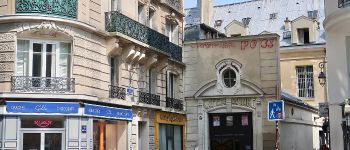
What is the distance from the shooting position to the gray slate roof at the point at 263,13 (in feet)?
135

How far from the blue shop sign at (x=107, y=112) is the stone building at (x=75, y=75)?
0.11 ft

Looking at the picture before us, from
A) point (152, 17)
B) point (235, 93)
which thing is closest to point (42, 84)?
point (152, 17)

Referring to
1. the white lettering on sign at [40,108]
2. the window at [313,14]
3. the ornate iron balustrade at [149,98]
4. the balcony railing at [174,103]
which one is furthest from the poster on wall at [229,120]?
the window at [313,14]

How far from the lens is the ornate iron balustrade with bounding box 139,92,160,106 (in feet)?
75.3

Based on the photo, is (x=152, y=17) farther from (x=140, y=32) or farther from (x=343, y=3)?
(x=343, y=3)

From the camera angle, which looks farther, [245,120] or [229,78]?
[229,78]

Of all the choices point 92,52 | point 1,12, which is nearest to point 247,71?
point 92,52

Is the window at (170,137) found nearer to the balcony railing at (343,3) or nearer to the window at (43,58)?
the window at (43,58)

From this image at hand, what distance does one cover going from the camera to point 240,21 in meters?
44.1

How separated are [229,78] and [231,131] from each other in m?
2.49

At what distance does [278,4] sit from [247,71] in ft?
63.3

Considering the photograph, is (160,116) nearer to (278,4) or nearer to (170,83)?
(170,83)

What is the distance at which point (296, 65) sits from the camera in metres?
38.0

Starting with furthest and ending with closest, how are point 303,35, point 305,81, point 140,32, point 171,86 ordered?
1. point 303,35
2. point 305,81
3. point 171,86
4. point 140,32
